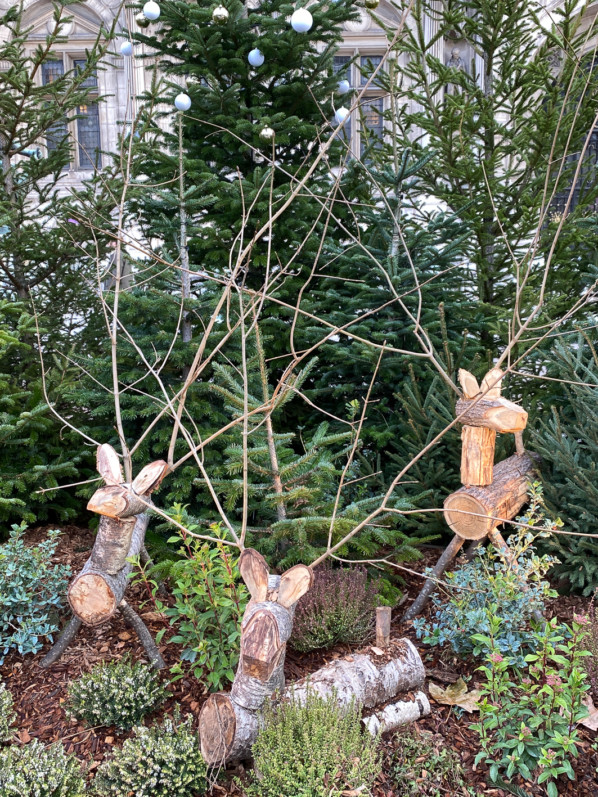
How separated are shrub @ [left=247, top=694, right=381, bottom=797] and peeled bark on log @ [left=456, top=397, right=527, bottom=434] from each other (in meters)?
1.55

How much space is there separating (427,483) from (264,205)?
231cm

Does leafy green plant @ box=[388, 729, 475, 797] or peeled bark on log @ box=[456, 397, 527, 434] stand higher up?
peeled bark on log @ box=[456, 397, 527, 434]

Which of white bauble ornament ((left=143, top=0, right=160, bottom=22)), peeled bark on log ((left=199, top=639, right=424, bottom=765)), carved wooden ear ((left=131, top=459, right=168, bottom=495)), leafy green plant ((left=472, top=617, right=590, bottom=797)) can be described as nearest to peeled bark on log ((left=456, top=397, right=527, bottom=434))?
leafy green plant ((left=472, top=617, right=590, bottom=797))

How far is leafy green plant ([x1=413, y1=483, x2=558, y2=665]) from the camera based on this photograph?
2924 mm

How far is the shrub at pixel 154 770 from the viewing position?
234 cm

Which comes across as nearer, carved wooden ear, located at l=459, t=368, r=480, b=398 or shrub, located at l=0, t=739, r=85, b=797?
shrub, located at l=0, t=739, r=85, b=797

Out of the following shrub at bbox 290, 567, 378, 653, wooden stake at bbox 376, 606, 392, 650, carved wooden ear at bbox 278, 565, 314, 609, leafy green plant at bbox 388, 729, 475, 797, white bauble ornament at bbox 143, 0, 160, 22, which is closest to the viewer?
carved wooden ear at bbox 278, 565, 314, 609

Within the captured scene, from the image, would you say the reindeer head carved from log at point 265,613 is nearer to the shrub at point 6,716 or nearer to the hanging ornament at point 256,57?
the shrub at point 6,716

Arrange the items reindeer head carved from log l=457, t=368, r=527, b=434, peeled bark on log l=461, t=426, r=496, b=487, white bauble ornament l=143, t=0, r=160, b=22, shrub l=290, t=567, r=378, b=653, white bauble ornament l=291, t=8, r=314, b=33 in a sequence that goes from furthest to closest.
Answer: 1. white bauble ornament l=143, t=0, r=160, b=22
2. white bauble ornament l=291, t=8, r=314, b=33
3. peeled bark on log l=461, t=426, r=496, b=487
4. reindeer head carved from log l=457, t=368, r=527, b=434
5. shrub l=290, t=567, r=378, b=653

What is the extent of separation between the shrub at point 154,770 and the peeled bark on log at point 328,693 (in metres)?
0.08

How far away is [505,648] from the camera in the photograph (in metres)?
2.93

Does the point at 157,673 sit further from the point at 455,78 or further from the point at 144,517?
the point at 455,78

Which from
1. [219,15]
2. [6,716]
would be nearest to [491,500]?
[6,716]

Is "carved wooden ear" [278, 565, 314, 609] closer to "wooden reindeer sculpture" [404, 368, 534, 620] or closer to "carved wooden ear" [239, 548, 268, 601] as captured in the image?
"carved wooden ear" [239, 548, 268, 601]
